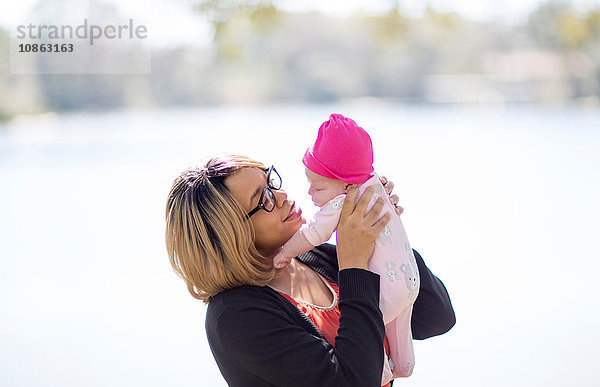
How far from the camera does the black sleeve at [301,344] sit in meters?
1.12

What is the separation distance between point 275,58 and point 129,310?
1777 cm

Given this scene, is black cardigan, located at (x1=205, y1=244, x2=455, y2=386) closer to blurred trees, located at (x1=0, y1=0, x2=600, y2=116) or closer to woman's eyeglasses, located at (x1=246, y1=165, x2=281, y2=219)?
woman's eyeglasses, located at (x1=246, y1=165, x2=281, y2=219)

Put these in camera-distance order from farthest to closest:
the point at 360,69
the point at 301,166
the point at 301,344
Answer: the point at 360,69 → the point at 301,166 → the point at 301,344

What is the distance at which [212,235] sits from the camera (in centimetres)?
126

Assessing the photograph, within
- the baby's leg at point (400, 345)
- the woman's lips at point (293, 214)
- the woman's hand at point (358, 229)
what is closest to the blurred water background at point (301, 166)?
the woman's lips at point (293, 214)

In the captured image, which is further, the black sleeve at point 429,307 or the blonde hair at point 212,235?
the black sleeve at point 429,307

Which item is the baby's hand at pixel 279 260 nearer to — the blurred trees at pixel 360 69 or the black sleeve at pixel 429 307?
the black sleeve at pixel 429 307

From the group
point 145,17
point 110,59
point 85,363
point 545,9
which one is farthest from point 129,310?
point 545,9

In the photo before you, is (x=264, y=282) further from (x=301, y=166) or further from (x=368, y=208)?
(x=301, y=166)

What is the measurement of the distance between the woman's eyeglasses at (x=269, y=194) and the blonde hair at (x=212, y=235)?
0.04 meters

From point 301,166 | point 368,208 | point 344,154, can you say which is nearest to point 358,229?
point 368,208

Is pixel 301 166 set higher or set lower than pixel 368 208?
lower

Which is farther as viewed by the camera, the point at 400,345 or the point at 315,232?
the point at 400,345

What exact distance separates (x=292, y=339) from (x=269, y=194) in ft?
1.07
